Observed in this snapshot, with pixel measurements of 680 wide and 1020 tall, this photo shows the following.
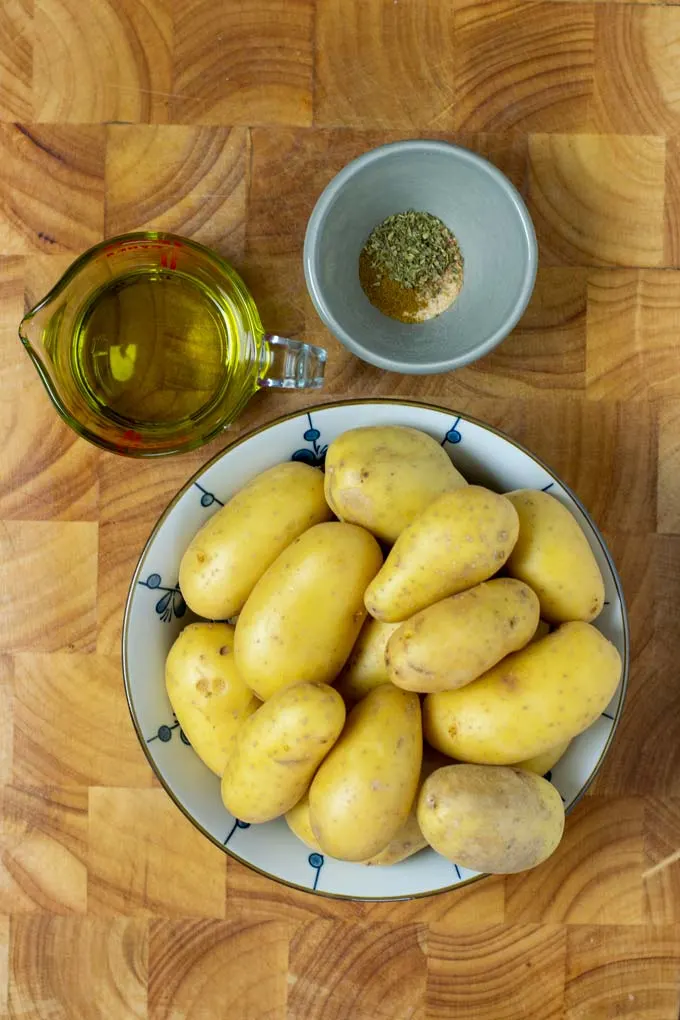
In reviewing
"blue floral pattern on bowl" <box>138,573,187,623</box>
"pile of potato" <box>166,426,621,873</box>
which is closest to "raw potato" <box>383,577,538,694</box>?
"pile of potato" <box>166,426,621,873</box>

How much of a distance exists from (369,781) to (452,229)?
50 centimetres

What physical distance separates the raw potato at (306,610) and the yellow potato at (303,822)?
0.10 metres

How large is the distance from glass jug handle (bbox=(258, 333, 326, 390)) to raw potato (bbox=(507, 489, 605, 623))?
22 cm

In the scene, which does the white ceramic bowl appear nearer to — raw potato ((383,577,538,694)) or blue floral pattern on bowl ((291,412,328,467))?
blue floral pattern on bowl ((291,412,328,467))

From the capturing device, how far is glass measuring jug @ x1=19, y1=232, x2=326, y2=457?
80 centimetres

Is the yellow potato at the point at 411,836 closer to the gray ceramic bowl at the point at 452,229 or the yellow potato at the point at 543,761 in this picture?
the yellow potato at the point at 543,761

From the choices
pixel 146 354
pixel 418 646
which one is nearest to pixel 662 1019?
pixel 418 646

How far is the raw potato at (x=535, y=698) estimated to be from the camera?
2.13 feet

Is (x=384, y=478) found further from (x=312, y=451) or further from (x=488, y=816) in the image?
(x=488, y=816)

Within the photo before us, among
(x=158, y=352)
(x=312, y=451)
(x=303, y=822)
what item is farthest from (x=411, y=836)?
(x=158, y=352)

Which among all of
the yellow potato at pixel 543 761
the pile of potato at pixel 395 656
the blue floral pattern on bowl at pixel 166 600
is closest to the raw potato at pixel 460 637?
the pile of potato at pixel 395 656

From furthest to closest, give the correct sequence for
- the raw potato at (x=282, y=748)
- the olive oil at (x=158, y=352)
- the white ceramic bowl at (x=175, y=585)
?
the olive oil at (x=158, y=352) < the white ceramic bowl at (x=175, y=585) < the raw potato at (x=282, y=748)

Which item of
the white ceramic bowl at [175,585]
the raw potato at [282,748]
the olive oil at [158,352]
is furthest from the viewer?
the olive oil at [158,352]

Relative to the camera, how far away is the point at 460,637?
2.04 ft
